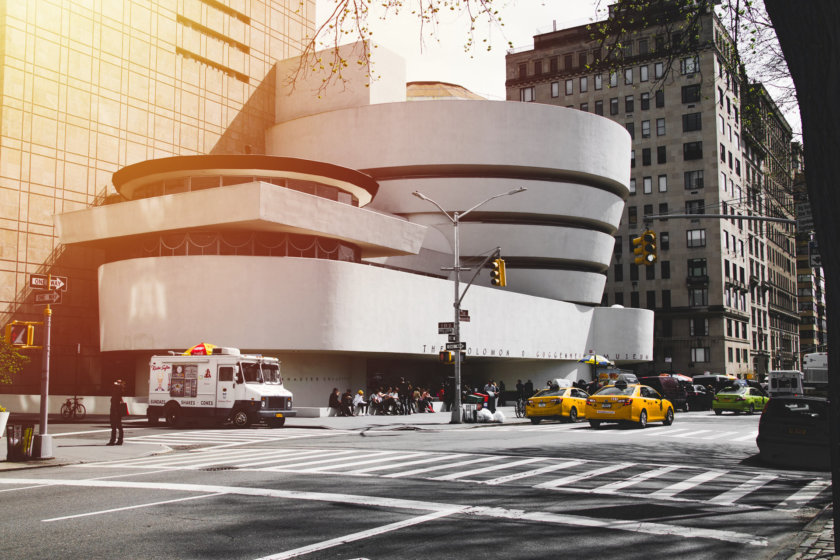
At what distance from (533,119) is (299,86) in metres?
20.0

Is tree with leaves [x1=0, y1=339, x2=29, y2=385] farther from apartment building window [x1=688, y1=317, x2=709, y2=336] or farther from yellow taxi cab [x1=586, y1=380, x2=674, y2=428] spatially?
apartment building window [x1=688, y1=317, x2=709, y2=336]

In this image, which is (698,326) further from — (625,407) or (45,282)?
(45,282)

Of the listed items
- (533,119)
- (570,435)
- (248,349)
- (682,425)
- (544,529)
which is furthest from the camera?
(533,119)

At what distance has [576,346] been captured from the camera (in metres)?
68.8

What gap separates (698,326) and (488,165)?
42.3 metres

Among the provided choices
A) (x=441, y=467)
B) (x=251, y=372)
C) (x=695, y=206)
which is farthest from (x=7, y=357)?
(x=695, y=206)

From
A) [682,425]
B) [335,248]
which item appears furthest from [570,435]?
Answer: [335,248]

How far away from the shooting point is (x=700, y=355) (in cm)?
9025

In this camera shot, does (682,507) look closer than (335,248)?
Yes

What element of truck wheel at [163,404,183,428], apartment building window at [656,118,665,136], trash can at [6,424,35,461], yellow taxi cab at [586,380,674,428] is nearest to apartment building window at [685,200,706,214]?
apartment building window at [656,118,665,136]

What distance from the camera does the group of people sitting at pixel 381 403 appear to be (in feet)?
127

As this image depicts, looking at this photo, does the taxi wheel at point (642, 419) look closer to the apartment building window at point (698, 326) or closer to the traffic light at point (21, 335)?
the traffic light at point (21, 335)

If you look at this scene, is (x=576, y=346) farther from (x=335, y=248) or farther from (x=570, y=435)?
(x=570, y=435)

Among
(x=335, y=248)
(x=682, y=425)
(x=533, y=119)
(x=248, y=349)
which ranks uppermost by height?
(x=533, y=119)
